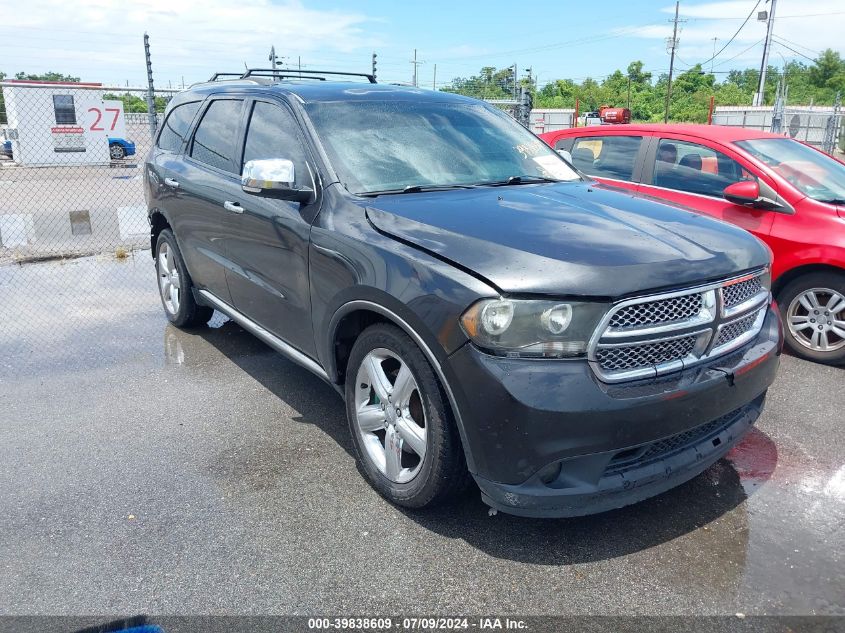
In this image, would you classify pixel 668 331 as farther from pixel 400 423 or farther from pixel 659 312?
pixel 400 423

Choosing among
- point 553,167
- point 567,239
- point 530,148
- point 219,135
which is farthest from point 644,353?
point 219,135

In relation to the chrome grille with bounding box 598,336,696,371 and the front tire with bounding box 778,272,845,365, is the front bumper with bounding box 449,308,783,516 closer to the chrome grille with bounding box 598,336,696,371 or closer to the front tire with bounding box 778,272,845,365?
the chrome grille with bounding box 598,336,696,371

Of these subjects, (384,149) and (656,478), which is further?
(384,149)

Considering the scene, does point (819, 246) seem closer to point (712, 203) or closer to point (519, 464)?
point (712, 203)

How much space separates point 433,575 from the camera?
108 inches

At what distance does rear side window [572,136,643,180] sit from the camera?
254 inches

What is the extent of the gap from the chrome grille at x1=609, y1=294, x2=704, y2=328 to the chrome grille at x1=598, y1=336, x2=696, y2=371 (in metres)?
0.08

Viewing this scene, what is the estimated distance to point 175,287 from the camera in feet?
18.7

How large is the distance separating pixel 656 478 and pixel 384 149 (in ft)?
7.03

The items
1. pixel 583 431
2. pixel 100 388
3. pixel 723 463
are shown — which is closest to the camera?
pixel 583 431

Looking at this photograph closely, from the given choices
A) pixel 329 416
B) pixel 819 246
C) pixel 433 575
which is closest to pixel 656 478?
pixel 433 575

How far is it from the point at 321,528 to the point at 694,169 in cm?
456

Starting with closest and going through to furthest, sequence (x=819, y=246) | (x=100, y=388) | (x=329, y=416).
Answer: (x=329, y=416), (x=100, y=388), (x=819, y=246)

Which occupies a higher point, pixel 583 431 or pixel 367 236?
pixel 367 236
